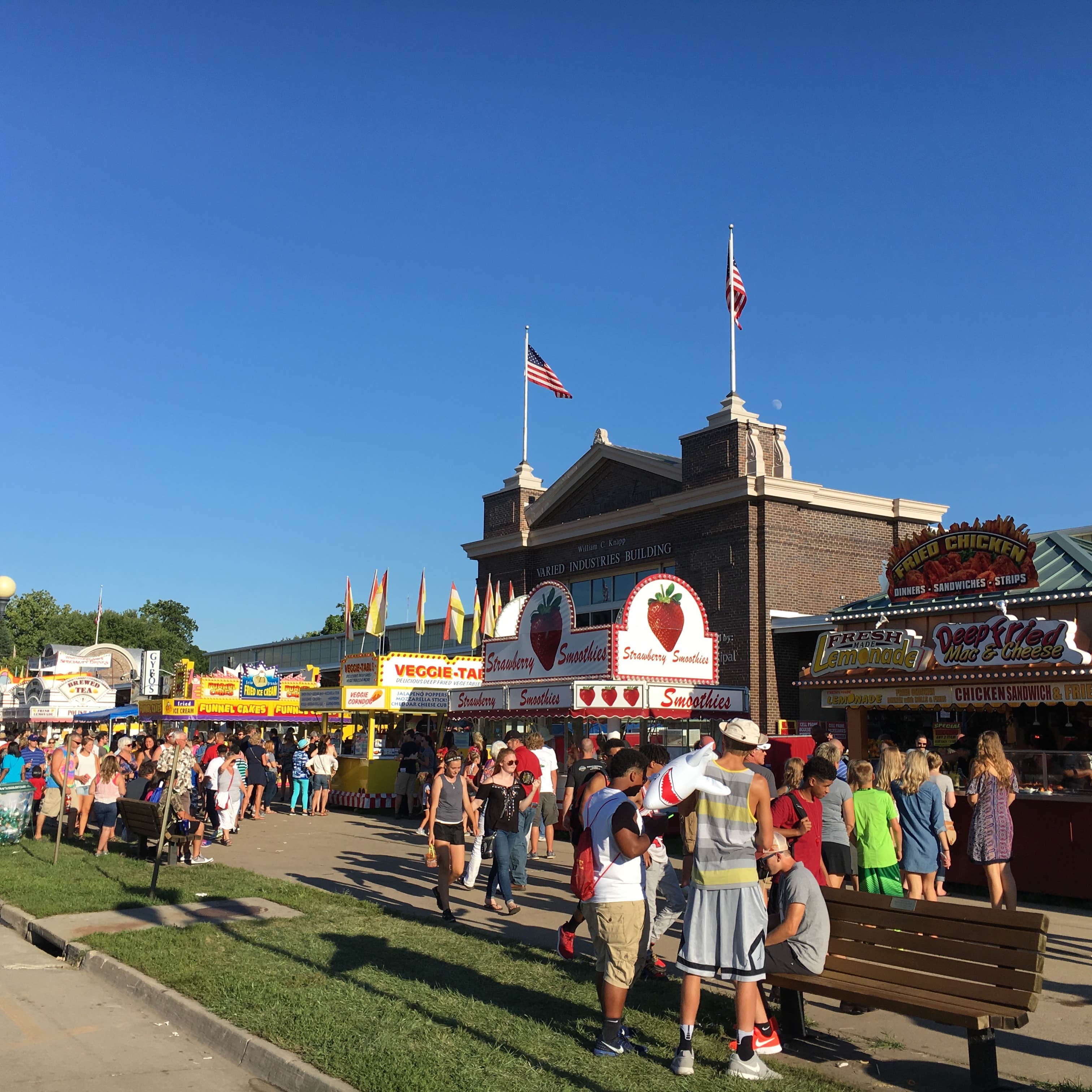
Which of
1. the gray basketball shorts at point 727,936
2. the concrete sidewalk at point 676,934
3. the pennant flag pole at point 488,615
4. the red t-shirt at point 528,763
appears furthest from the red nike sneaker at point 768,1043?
the pennant flag pole at point 488,615

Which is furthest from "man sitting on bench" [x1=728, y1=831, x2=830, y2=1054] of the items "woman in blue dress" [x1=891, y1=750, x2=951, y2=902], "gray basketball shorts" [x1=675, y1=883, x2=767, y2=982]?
"woman in blue dress" [x1=891, y1=750, x2=951, y2=902]

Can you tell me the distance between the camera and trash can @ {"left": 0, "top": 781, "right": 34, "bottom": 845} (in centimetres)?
1712

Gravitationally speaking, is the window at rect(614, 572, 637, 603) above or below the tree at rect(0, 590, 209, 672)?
below

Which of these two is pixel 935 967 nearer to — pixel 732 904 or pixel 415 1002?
pixel 732 904

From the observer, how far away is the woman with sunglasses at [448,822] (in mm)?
10977

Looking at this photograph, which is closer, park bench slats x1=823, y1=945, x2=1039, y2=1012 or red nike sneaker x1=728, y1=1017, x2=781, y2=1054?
park bench slats x1=823, y1=945, x2=1039, y2=1012

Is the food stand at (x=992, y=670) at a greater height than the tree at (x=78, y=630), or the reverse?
the tree at (x=78, y=630)

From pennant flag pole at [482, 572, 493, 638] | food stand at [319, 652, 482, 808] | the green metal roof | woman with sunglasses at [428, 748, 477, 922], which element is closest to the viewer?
woman with sunglasses at [428, 748, 477, 922]

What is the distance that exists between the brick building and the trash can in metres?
15.9

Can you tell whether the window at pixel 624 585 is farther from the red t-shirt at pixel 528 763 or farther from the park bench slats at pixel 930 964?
the park bench slats at pixel 930 964

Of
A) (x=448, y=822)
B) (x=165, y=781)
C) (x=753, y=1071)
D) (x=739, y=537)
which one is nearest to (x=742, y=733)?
(x=753, y=1071)

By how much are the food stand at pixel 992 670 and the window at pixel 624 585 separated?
314 inches

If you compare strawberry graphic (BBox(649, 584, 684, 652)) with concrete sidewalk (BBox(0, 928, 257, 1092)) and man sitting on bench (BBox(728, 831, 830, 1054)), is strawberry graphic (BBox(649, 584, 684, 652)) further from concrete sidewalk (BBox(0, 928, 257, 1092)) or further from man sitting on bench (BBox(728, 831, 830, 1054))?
man sitting on bench (BBox(728, 831, 830, 1054))

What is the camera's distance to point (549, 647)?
71.0ft
